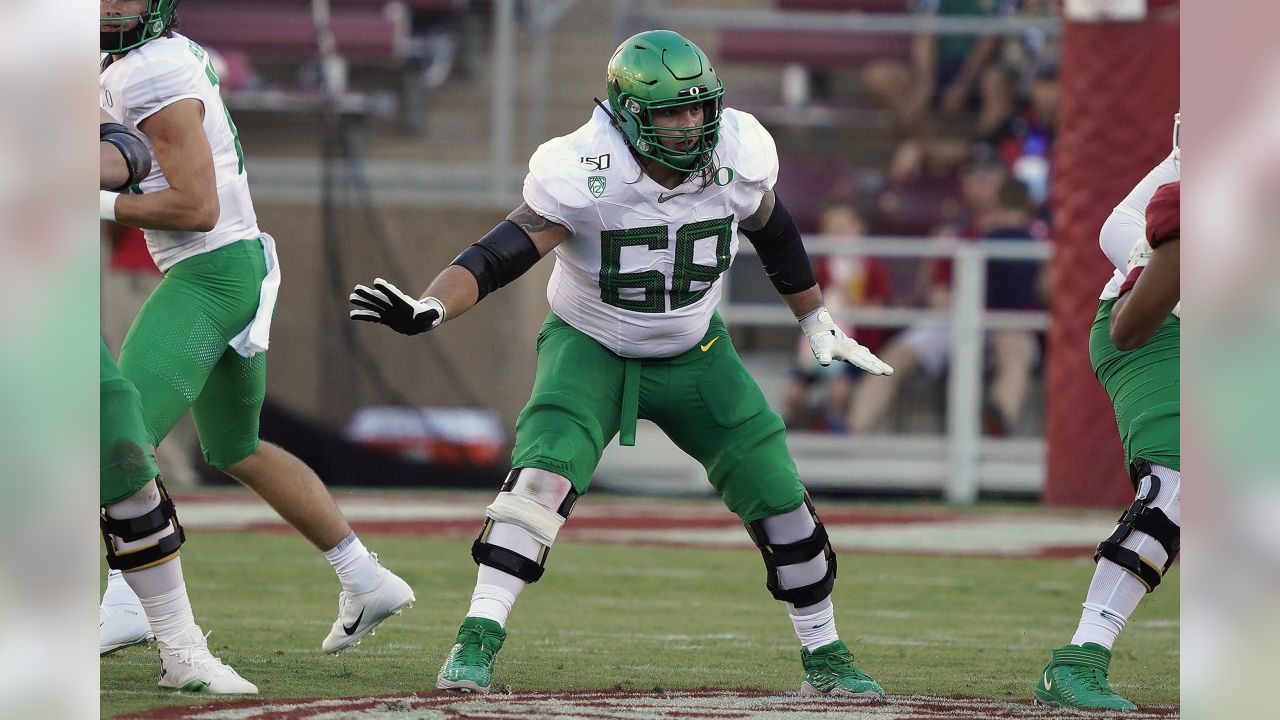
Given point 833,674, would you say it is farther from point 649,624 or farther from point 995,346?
point 995,346

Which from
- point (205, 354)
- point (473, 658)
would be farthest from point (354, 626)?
point (473, 658)

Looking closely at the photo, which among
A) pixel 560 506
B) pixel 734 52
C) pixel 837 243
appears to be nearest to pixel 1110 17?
pixel 837 243

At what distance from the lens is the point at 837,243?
1058cm

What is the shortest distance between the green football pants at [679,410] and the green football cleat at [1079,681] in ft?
2.32

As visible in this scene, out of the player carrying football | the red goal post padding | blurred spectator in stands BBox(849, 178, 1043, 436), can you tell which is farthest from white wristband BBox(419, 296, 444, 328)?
blurred spectator in stands BBox(849, 178, 1043, 436)

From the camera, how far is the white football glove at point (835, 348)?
4434mm

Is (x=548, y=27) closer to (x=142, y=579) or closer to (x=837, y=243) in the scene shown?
(x=837, y=243)

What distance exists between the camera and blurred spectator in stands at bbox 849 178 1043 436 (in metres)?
10.5

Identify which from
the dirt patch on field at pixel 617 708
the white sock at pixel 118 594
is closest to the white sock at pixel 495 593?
the dirt patch on field at pixel 617 708

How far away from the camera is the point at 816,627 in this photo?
4258 mm

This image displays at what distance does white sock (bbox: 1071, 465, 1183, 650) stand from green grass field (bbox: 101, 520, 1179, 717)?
0.70ft

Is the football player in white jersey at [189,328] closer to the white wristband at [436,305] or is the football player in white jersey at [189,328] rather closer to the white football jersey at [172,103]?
the white football jersey at [172,103]
